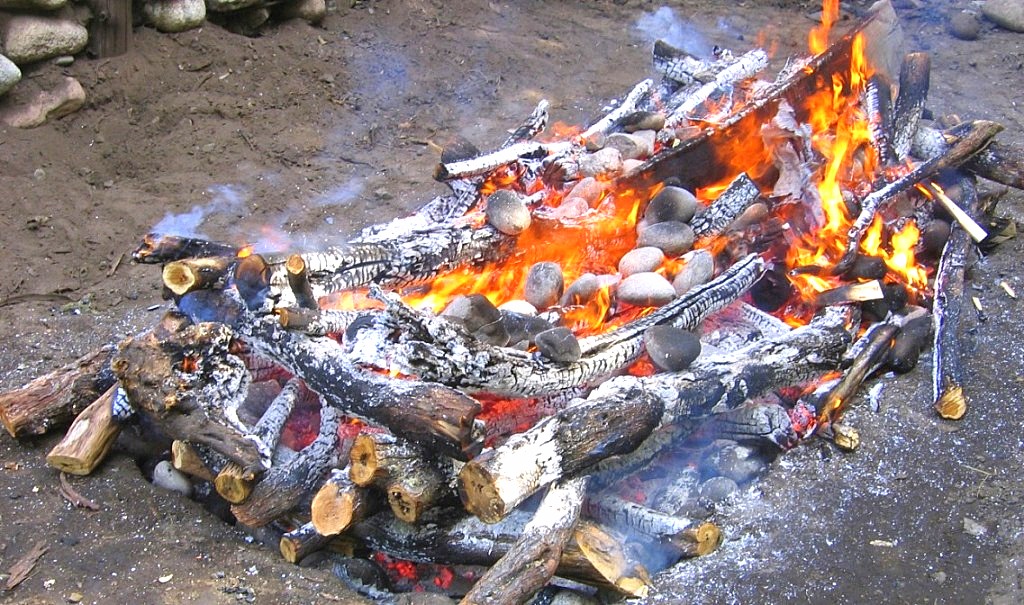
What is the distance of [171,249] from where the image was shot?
357 cm

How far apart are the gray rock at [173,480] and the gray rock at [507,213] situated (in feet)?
5.82

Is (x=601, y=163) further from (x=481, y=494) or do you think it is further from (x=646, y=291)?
(x=481, y=494)

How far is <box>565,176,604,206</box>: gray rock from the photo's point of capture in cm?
447

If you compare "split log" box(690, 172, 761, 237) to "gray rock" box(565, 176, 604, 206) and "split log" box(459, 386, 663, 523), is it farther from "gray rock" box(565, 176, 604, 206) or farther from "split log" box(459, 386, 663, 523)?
"split log" box(459, 386, 663, 523)

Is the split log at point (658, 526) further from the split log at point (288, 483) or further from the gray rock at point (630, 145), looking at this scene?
the gray rock at point (630, 145)

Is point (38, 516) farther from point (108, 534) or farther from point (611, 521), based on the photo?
point (611, 521)

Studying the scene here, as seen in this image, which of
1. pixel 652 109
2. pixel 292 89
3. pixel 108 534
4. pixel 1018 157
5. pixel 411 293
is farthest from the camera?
pixel 292 89

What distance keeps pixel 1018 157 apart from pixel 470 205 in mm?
3262

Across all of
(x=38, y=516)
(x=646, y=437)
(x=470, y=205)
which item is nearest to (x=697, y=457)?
(x=646, y=437)

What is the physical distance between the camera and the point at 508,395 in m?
3.29


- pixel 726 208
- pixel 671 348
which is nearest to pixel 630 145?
pixel 726 208

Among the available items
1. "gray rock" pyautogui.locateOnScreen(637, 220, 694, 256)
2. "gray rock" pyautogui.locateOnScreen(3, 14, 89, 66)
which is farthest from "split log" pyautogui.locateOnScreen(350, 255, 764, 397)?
"gray rock" pyautogui.locateOnScreen(3, 14, 89, 66)

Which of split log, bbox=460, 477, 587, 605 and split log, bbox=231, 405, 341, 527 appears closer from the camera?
split log, bbox=460, 477, 587, 605

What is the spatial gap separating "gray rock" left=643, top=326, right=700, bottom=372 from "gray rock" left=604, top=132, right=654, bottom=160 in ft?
5.01
